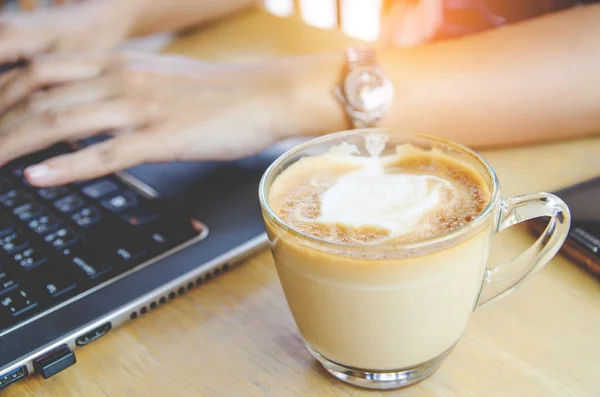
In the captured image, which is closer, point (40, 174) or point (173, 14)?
point (40, 174)

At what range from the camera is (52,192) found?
601 millimetres

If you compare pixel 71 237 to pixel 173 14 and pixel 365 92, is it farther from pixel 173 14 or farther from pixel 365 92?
pixel 173 14

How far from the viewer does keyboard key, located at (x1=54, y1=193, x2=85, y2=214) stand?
1.86 ft

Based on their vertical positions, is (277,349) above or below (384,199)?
below

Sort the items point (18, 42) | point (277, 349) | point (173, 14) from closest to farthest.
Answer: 1. point (277, 349)
2. point (18, 42)
3. point (173, 14)

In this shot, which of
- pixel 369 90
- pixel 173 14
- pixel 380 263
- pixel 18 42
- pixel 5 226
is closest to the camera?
pixel 380 263

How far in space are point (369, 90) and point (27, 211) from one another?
38 centimetres

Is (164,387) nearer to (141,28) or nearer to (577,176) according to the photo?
(577,176)

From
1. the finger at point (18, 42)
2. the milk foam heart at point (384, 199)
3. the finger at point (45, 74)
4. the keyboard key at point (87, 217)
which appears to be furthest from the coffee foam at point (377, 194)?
the finger at point (18, 42)

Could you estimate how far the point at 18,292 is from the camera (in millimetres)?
457

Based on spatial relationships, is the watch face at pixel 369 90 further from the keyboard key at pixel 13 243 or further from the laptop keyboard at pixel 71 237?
the keyboard key at pixel 13 243

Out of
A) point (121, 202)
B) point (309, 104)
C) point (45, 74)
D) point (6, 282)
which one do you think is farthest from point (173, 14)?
point (6, 282)

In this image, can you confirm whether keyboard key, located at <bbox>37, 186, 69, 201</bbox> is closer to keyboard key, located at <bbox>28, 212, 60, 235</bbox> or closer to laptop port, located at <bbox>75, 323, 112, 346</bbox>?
keyboard key, located at <bbox>28, 212, 60, 235</bbox>

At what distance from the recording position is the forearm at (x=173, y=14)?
1051mm
